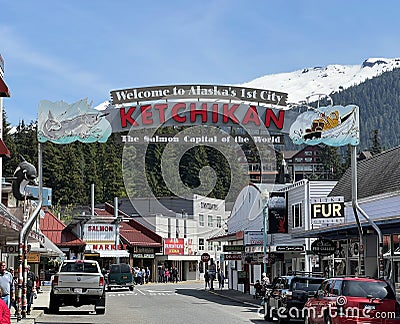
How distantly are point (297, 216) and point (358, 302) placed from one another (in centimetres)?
2482

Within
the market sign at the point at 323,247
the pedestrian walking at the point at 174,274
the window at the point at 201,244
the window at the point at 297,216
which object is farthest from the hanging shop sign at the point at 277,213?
the window at the point at 201,244

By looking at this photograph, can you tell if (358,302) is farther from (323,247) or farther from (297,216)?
(297,216)

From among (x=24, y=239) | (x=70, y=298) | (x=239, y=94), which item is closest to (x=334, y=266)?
(x=239, y=94)

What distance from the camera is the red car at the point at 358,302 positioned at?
60.3 ft

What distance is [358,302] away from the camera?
18516 mm

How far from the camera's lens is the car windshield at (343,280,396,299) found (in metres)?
18.8

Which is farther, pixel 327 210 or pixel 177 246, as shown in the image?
pixel 177 246

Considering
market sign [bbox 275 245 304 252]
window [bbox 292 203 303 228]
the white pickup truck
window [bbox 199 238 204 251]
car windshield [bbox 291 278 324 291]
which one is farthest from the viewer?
window [bbox 199 238 204 251]

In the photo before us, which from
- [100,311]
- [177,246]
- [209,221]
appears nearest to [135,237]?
[177,246]

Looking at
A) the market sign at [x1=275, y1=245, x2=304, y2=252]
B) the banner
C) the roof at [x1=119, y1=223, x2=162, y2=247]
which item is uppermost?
the banner

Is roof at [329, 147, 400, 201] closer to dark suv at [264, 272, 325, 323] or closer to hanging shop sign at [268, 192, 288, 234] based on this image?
hanging shop sign at [268, 192, 288, 234]

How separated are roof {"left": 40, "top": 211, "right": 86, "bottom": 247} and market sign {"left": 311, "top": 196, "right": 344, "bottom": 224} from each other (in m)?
43.7

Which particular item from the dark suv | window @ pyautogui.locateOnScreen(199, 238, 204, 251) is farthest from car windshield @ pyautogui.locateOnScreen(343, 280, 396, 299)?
window @ pyautogui.locateOnScreen(199, 238, 204, 251)

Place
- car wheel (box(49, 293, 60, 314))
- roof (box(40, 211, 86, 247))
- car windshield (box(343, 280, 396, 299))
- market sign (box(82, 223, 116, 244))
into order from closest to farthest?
car windshield (box(343, 280, 396, 299)) < car wheel (box(49, 293, 60, 314)) < roof (box(40, 211, 86, 247)) < market sign (box(82, 223, 116, 244))
